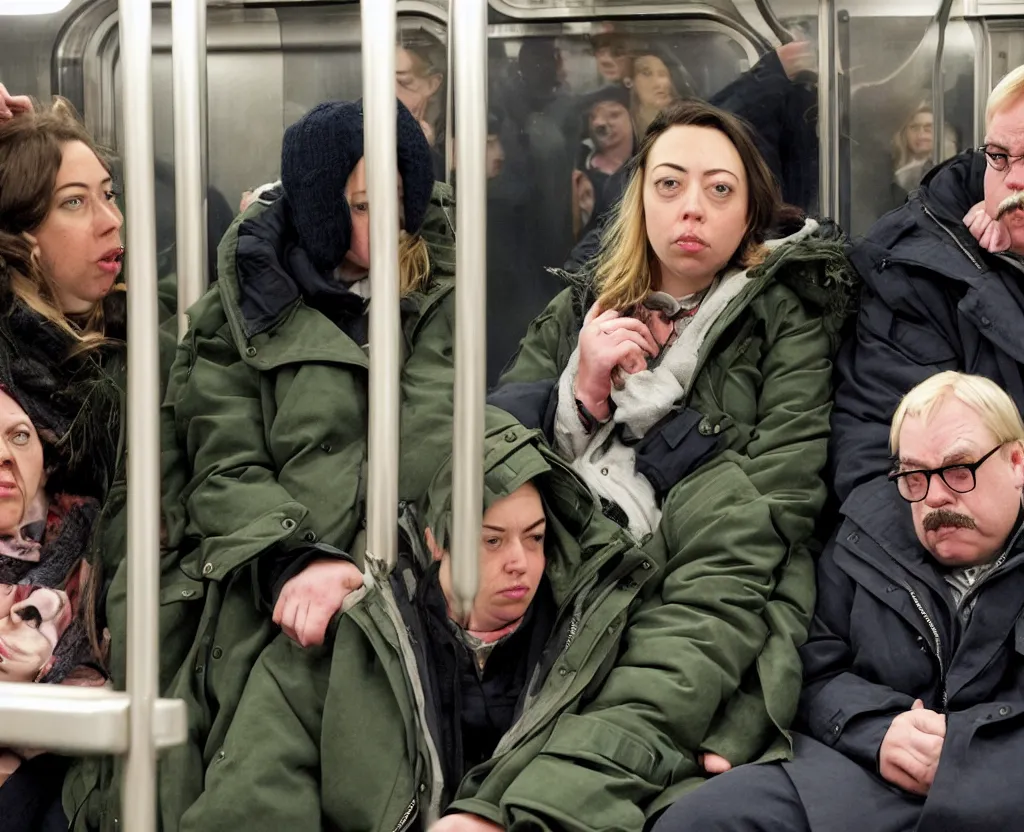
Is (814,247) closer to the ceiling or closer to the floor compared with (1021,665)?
closer to the ceiling

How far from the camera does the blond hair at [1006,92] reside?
8.98 ft

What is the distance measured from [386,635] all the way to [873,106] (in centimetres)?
150

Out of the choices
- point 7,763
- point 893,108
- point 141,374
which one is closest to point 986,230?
point 893,108

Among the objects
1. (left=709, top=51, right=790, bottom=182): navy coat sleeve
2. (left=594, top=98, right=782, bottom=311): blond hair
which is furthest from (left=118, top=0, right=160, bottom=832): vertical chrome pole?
(left=709, top=51, right=790, bottom=182): navy coat sleeve

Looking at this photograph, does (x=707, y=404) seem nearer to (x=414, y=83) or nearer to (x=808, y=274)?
(x=808, y=274)

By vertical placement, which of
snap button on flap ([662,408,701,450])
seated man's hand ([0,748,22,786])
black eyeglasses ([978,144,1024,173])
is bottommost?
seated man's hand ([0,748,22,786])

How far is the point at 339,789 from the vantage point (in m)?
2.46

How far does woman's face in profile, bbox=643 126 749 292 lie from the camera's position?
9.15 feet

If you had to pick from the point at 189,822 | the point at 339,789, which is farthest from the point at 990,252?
the point at 189,822

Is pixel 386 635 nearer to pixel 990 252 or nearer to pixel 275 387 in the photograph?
pixel 275 387

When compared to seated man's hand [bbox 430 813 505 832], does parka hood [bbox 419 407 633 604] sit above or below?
above

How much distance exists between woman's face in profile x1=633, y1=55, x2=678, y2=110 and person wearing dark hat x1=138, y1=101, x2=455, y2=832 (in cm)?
64

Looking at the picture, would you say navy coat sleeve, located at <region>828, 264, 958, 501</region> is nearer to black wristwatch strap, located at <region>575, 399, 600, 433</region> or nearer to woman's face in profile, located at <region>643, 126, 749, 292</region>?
woman's face in profile, located at <region>643, 126, 749, 292</region>

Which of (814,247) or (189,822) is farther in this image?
(814,247)
